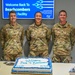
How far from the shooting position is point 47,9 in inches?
186

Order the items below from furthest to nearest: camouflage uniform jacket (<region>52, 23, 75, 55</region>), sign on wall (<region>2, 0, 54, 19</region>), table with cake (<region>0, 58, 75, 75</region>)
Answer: sign on wall (<region>2, 0, 54, 19</region>), camouflage uniform jacket (<region>52, 23, 75, 55</region>), table with cake (<region>0, 58, 75, 75</region>)

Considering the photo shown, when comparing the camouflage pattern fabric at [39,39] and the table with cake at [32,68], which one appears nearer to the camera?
the table with cake at [32,68]

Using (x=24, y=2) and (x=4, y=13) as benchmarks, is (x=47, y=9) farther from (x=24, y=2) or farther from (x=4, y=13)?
(x=4, y=13)

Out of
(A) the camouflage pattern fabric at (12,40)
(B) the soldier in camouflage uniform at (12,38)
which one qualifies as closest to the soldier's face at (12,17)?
(B) the soldier in camouflage uniform at (12,38)

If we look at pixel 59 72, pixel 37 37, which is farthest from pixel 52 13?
pixel 59 72

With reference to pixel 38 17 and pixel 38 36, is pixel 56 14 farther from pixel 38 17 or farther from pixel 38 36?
pixel 38 36

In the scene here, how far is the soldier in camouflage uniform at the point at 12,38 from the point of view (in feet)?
14.3

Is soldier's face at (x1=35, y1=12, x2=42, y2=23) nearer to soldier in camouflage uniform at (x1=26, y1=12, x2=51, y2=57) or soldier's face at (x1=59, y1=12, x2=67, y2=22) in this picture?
soldier in camouflage uniform at (x1=26, y1=12, x2=51, y2=57)

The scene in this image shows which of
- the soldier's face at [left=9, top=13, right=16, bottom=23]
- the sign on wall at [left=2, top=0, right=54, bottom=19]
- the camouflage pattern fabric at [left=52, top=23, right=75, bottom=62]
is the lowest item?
the camouflage pattern fabric at [left=52, top=23, right=75, bottom=62]

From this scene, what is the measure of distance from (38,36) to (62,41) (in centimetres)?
52

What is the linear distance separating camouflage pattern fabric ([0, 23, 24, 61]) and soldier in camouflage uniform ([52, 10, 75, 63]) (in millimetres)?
763

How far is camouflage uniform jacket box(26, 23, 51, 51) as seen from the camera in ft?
14.4

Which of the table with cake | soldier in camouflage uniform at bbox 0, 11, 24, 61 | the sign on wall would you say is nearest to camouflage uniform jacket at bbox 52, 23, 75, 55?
the sign on wall

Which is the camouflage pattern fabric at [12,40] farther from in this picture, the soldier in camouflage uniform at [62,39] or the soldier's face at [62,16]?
the soldier's face at [62,16]
